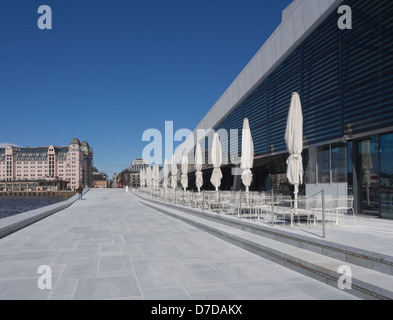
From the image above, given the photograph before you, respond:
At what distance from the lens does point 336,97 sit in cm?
1172

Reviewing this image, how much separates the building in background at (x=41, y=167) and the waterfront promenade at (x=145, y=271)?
148 m

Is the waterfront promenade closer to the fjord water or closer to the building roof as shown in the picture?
the building roof

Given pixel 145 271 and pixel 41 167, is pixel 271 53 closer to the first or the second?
pixel 145 271

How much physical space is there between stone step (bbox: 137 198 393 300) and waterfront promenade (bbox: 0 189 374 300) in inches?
5.5

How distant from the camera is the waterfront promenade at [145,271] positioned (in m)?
3.90

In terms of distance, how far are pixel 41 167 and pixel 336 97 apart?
6322 inches

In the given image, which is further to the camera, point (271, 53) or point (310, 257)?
point (271, 53)

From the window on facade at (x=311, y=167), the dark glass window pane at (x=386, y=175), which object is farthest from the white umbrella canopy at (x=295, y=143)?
the window on facade at (x=311, y=167)

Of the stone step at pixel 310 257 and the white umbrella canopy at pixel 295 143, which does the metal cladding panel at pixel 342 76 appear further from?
the stone step at pixel 310 257

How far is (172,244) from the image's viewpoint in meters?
7.02

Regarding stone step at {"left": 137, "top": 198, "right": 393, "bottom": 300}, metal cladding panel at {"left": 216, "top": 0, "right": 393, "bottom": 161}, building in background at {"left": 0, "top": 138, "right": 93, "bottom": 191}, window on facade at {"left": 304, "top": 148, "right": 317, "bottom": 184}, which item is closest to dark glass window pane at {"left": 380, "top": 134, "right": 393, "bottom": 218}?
metal cladding panel at {"left": 216, "top": 0, "right": 393, "bottom": 161}

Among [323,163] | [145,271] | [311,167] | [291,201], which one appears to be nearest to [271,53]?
[311,167]
